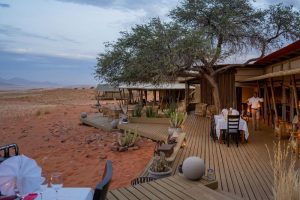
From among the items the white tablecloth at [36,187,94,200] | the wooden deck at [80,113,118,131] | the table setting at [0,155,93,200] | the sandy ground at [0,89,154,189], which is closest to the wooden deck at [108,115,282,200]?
the white tablecloth at [36,187,94,200]

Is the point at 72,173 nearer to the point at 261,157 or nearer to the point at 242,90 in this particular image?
the point at 261,157

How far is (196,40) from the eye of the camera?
1591cm

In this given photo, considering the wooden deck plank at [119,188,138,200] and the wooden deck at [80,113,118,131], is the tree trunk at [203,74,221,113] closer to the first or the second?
the wooden deck at [80,113,118,131]

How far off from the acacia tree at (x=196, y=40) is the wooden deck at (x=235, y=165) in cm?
525

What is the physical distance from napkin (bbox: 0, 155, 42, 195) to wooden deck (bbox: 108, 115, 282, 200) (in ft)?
6.87

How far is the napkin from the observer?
263 cm

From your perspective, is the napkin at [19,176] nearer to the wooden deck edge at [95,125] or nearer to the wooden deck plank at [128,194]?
the wooden deck plank at [128,194]

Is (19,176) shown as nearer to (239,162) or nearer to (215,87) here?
(239,162)

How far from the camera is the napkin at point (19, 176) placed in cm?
263

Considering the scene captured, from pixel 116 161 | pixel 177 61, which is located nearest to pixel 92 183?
pixel 116 161

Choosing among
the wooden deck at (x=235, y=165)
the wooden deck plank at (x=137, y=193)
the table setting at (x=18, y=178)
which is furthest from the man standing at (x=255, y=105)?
the table setting at (x=18, y=178)

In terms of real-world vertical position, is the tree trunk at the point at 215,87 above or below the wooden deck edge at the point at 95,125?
above

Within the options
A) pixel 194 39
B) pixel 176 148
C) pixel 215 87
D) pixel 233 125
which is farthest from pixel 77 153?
pixel 215 87

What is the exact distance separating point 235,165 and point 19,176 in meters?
5.91
